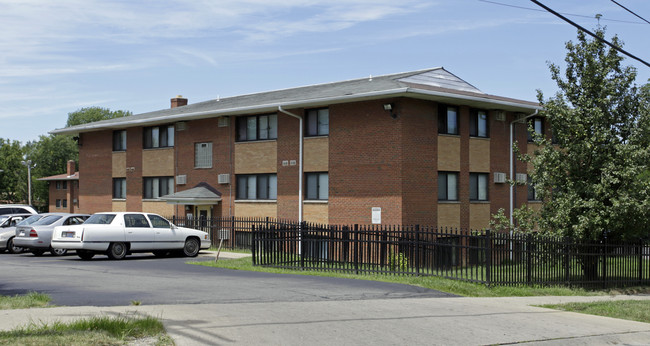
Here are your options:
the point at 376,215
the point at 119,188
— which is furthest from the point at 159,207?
the point at 376,215

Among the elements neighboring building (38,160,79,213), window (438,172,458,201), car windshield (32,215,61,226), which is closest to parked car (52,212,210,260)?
car windshield (32,215,61,226)

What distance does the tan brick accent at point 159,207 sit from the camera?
34838 millimetres

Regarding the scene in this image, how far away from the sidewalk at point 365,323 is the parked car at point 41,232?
1457cm

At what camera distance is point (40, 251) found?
82.3 ft

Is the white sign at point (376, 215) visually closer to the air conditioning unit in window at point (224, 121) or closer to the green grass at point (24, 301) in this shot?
the air conditioning unit in window at point (224, 121)

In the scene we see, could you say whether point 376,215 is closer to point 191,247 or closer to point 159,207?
point 191,247

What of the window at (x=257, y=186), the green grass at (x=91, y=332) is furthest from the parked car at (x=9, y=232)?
the green grass at (x=91, y=332)

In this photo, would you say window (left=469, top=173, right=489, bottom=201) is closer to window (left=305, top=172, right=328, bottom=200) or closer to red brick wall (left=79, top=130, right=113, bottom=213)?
window (left=305, top=172, right=328, bottom=200)

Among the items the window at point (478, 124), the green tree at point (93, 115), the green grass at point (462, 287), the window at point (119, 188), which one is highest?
the green tree at point (93, 115)

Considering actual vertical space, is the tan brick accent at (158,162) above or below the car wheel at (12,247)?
above

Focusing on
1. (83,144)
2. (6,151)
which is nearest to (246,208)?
(83,144)

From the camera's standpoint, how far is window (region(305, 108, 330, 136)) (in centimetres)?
2792

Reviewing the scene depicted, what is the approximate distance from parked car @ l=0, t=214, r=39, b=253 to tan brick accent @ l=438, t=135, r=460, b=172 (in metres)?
15.2

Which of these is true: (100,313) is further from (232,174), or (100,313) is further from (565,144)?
(232,174)
